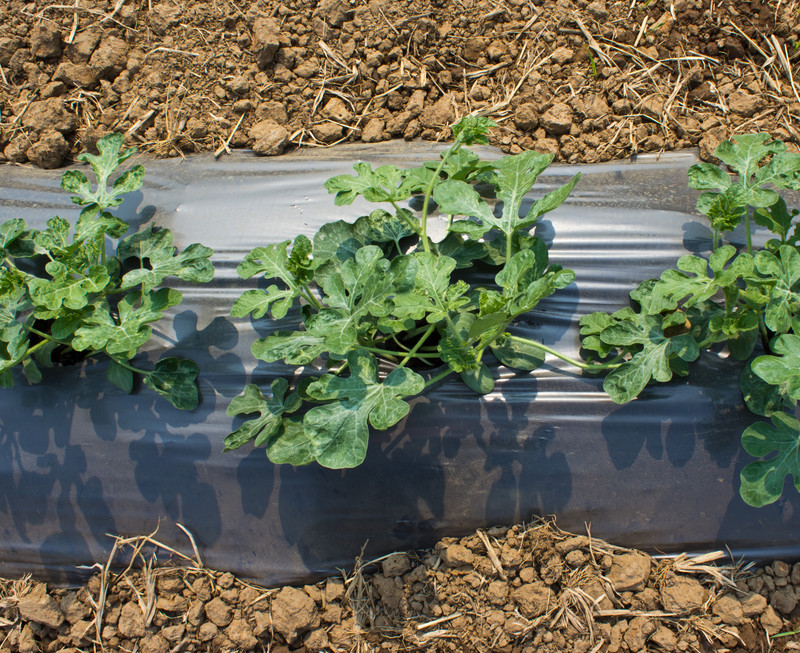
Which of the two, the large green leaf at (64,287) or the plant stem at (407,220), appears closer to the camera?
the large green leaf at (64,287)

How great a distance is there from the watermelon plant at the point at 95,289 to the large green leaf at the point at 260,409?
0.56 feet

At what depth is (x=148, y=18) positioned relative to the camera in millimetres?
2529

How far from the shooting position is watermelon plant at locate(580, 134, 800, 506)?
1.49m

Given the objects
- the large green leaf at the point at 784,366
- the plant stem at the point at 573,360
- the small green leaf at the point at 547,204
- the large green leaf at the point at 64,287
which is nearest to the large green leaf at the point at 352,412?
the plant stem at the point at 573,360

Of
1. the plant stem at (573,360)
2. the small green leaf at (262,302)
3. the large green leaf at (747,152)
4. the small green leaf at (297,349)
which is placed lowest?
the plant stem at (573,360)

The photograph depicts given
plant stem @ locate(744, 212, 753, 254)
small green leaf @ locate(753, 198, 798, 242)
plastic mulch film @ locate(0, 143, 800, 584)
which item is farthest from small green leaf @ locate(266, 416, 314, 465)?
small green leaf @ locate(753, 198, 798, 242)

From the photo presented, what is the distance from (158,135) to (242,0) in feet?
2.33

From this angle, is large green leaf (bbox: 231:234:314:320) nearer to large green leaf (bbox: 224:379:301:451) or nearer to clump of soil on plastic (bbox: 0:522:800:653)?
large green leaf (bbox: 224:379:301:451)

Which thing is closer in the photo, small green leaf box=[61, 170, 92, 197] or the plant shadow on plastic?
the plant shadow on plastic

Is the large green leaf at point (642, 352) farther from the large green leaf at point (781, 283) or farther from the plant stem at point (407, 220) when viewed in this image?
the plant stem at point (407, 220)

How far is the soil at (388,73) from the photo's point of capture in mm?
2271

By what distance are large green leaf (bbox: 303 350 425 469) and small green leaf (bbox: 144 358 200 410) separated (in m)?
0.47

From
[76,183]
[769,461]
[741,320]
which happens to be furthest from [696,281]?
[76,183]

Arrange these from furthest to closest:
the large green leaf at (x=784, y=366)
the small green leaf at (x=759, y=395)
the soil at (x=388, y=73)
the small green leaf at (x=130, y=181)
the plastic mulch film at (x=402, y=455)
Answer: the soil at (x=388, y=73)
the small green leaf at (x=130, y=181)
the plastic mulch film at (x=402, y=455)
the small green leaf at (x=759, y=395)
the large green leaf at (x=784, y=366)
